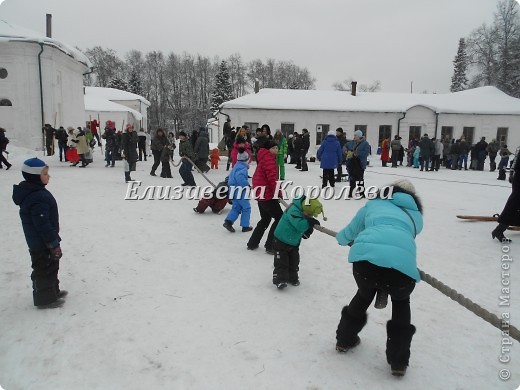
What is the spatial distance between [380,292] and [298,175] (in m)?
11.9

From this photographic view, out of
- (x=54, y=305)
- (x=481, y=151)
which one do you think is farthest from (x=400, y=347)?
(x=481, y=151)

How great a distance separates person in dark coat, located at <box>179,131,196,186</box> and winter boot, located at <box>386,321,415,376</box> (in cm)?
896

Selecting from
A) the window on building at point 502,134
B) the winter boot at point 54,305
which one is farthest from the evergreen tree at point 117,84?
the winter boot at point 54,305

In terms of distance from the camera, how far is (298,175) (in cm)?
1480

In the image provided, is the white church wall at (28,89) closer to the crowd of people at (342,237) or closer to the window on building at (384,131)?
the crowd of people at (342,237)

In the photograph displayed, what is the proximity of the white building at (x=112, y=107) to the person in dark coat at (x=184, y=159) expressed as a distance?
20074 millimetres

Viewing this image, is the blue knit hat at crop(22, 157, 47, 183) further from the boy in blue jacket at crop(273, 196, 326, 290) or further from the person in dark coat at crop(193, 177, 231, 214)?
the person in dark coat at crop(193, 177, 231, 214)

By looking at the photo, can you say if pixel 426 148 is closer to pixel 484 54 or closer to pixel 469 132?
pixel 469 132

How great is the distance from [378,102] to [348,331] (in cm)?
2906

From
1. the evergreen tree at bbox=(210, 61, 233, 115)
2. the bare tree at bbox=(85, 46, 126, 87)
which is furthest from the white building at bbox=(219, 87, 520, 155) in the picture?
the bare tree at bbox=(85, 46, 126, 87)

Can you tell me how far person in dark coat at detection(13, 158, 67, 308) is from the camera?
145 inches

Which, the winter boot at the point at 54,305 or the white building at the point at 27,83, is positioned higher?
the white building at the point at 27,83

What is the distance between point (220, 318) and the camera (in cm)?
375

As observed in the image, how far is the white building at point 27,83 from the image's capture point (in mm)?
20031
